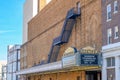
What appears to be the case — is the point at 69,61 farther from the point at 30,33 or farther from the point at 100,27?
the point at 30,33

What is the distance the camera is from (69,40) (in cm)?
4703

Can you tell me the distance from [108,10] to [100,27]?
2778 millimetres

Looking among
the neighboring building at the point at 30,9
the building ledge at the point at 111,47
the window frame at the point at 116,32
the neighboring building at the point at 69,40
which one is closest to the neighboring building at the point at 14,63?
the neighboring building at the point at 30,9

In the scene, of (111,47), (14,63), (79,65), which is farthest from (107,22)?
(14,63)

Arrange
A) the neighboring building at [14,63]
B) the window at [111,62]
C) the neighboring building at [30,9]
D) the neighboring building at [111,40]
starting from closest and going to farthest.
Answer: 1. the neighboring building at [111,40]
2. the window at [111,62]
3. the neighboring building at [30,9]
4. the neighboring building at [14,63]

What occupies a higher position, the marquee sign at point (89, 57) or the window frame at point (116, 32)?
the window frame at point (116, 32)

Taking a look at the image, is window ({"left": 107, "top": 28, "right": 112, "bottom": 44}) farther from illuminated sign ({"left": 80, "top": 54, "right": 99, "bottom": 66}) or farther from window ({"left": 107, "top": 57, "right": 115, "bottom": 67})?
illuminated sign ({"left": 80, "top": 54, "right": 99, "bottom": 66})

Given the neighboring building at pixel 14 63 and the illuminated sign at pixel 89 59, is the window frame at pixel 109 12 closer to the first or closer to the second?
the illuminated sign at pixel 89 59

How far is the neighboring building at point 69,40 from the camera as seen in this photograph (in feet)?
116

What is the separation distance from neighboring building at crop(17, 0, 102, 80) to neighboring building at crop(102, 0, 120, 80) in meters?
1.41

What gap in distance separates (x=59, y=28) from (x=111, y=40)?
21.1 metres

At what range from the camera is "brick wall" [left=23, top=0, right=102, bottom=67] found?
37.5m

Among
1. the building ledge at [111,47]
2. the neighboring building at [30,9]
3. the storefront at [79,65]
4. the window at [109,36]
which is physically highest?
the neighboring building at [30,9]

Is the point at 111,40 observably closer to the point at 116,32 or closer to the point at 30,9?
the point at 116,32
